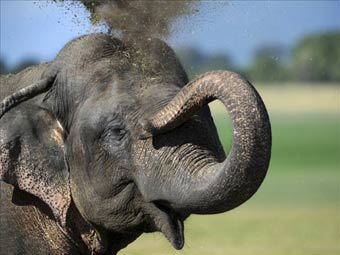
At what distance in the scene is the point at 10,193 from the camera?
338 inches

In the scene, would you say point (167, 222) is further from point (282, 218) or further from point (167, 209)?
point (282, 218)

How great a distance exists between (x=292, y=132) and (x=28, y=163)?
69.3 meters

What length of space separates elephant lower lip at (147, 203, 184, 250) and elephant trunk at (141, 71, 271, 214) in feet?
0.56

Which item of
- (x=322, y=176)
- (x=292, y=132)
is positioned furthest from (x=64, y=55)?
(x=292, y=132)

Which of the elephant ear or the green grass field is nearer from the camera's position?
the elephant ear

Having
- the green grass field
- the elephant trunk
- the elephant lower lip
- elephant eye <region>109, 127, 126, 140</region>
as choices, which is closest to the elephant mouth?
the elephant lower lip

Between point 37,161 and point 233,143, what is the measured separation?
1.87 m

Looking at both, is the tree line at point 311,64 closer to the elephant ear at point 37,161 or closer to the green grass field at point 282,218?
the green grass field at point 282,218

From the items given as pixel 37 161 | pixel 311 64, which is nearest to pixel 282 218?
pixel 37 161

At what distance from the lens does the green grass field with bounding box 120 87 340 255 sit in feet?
64.4

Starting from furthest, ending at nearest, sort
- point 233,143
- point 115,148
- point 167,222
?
point 115,148
point 167,222
point 233,143

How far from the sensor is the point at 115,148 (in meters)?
7.65

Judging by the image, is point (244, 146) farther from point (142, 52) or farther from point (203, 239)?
point (203, 239)

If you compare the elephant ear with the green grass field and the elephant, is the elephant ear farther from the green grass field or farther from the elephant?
the green grass field
